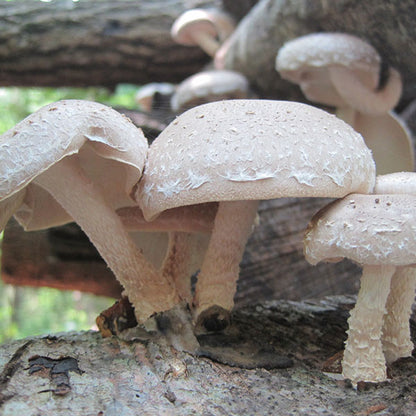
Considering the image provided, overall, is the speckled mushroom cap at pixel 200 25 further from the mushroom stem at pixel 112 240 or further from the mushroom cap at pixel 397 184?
the mushroom cap at pixel 397 184

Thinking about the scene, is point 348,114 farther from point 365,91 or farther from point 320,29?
point 320,29

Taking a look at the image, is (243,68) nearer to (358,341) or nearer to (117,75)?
(117,75)

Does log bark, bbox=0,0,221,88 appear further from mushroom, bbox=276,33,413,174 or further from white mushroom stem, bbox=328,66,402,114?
white mushroom stem, bbox=328,66,402,114

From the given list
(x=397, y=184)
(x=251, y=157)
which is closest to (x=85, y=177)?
(x=251, y=157)

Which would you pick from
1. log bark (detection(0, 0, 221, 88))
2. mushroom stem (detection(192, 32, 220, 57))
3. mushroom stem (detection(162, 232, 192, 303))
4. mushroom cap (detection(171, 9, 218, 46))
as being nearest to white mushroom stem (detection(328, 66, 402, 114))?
mushroom stem (detection(162, 232, 192, 303))

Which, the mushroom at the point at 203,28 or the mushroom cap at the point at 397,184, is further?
the mushroom at the point at 203,28

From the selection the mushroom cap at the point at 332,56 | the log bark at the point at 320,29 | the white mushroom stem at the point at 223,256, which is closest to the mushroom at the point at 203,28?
the log bark at the point at 320,29

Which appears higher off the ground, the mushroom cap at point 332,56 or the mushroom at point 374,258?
the mushroom cap at point 332,56
